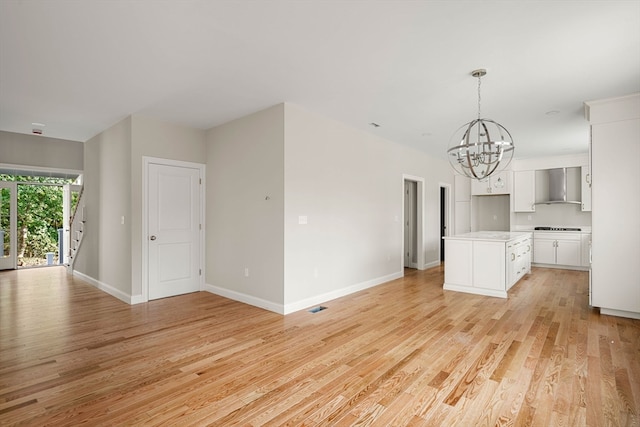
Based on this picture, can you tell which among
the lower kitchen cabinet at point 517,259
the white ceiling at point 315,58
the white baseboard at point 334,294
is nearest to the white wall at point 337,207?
the white baseboard at point 334,294

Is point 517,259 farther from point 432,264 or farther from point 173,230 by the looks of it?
point 173,230

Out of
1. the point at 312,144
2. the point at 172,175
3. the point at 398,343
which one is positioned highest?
the point at 312,144

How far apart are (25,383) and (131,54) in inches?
108

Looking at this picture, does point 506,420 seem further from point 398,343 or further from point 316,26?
point 316,26

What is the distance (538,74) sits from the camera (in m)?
3.35

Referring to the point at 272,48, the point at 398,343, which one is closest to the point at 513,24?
the point at 272,48

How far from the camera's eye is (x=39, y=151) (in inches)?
277

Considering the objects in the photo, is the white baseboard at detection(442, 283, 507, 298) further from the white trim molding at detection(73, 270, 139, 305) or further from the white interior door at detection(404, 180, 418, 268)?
the white trim molding at detection(73, 270, 139, 305)

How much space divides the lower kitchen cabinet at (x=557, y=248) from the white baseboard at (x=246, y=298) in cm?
664

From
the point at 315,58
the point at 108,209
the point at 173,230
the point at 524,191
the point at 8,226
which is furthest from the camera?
the point at 524,191

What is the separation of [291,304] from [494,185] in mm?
6513

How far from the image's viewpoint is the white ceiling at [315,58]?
232cm

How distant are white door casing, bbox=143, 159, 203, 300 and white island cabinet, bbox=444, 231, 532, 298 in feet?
13.5

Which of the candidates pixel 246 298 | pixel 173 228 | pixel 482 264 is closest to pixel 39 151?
pixel 173 228
